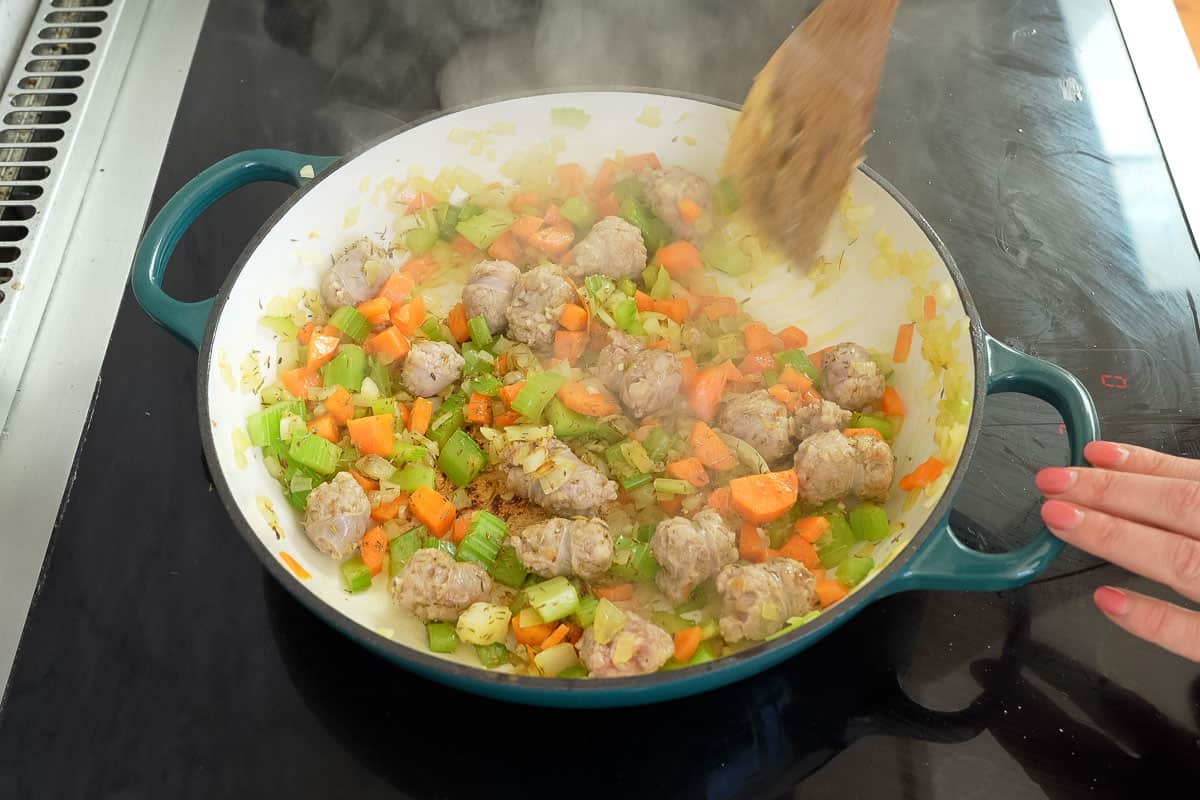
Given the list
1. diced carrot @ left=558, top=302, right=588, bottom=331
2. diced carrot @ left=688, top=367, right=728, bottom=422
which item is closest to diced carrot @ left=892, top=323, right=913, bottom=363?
diced carrot @ left=688, top=367, right=728, bottom=422

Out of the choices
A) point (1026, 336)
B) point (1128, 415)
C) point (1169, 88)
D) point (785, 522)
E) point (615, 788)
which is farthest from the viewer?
point (1169, 88)

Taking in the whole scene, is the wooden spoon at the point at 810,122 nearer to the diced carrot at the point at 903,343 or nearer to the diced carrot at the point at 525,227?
the diced carrot at the point at 903,343

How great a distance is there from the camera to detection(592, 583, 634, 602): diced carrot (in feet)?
6.59

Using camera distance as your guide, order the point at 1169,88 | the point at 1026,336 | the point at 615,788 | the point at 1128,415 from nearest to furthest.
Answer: the point at 615,788 → the point at 1128,415 → the point at 1026,336 → the point at 1169,88

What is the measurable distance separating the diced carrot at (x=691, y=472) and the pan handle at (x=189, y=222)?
1075 millimetres

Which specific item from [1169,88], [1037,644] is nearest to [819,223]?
[1037,644]

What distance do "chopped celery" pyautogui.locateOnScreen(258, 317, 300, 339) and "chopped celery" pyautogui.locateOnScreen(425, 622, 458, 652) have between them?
2.78 feet

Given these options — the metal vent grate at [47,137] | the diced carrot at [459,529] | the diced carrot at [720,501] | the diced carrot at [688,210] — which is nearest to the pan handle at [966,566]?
the diced carrot at [720,501]

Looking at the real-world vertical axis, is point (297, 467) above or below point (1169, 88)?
below

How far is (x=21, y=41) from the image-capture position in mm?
2959

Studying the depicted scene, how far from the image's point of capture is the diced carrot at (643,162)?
261cm

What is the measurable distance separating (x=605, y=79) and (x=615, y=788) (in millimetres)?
2157

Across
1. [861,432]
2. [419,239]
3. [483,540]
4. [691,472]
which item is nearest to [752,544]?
[691,472]

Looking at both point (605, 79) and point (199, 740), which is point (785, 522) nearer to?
point (199, 740)
